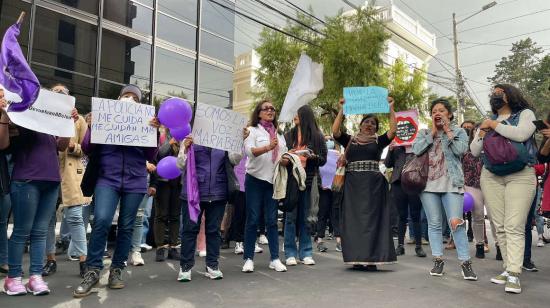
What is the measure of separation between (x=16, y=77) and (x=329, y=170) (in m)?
5.50

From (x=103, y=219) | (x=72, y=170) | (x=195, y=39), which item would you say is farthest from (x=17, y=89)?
(x=195, y=39)

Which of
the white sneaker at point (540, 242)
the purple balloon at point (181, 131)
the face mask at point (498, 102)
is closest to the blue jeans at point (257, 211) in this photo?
the purple balloon at point (181, 131)

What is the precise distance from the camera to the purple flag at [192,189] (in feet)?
14.9

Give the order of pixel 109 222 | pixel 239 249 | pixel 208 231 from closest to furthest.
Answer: pixel 109 222 → pixel 208 231 → pixel 239 249

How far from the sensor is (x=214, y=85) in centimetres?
1998

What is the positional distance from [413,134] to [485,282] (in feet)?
13.9

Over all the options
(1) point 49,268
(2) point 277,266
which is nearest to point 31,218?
(1) point 49,268

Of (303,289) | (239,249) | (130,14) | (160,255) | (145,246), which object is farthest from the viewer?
(130,14)

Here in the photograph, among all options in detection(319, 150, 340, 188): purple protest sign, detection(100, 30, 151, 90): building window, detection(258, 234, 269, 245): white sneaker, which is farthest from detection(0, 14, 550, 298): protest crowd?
detection(100, 30, 151, 90): building window

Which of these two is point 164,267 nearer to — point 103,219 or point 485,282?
point 103,219

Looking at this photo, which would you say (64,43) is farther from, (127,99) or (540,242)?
(540,242)

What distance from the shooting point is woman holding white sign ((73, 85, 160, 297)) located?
13.2ft

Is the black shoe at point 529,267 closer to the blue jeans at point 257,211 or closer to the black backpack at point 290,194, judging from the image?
the black backpack at point 290,194

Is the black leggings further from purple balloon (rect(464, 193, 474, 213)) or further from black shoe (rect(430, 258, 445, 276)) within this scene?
black shoe (rect(430, 258, 445, 276))
